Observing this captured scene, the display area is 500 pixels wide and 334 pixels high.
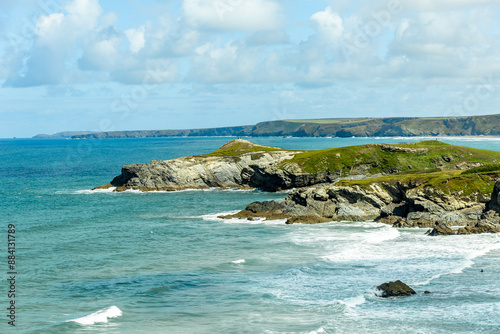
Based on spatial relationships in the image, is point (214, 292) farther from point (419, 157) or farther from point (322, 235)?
point (419, 157)

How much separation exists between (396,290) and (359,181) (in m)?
36.7

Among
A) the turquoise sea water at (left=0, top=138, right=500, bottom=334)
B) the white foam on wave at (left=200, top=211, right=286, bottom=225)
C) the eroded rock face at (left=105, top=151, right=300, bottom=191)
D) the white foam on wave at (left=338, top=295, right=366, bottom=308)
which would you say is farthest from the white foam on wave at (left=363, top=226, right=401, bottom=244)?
the eroded rock face at (left=105, top=151, right=300, bottom=191)

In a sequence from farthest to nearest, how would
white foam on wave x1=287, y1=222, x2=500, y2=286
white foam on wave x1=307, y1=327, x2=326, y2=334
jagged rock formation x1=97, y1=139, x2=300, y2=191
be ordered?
1. jagged rock formation x1=97, y1=139, x2=300, y2=191
2. white foam on wave x1=287, y1=222, x2=500, y2=286
3. white foam on wave x1=307, y1=327, x2=326, y2=334

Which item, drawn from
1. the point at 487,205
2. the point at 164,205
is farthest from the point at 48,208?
the point at 487,205

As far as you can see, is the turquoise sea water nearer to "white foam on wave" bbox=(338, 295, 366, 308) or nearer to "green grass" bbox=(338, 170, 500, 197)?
"white foam on wave" bbox=(338, 295, 366, 308)

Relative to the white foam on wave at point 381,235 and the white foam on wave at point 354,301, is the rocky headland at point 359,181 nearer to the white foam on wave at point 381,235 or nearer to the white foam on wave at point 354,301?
the white foam on wave at point 381,235

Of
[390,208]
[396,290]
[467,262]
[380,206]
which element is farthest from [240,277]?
[380,206]

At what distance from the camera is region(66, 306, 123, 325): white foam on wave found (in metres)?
28.2

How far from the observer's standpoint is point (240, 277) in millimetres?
37375

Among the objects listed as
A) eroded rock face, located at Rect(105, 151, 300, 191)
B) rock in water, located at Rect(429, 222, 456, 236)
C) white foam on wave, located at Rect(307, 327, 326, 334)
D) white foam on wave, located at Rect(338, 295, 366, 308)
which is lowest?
white foam on wave, located at Rect(338, 295, 366, 308)

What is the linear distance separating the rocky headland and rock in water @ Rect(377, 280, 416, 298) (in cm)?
2040

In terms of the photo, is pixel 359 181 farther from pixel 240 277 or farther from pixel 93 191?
pixel 93 191

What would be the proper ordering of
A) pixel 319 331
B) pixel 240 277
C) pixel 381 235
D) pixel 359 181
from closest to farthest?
1. pixel 319 331
2. pixel 240 277
3. pixel 381 235
4. pixel 359 181

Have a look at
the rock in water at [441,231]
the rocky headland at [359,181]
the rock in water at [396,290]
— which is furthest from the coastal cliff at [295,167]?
the rock in water at [396,290]
